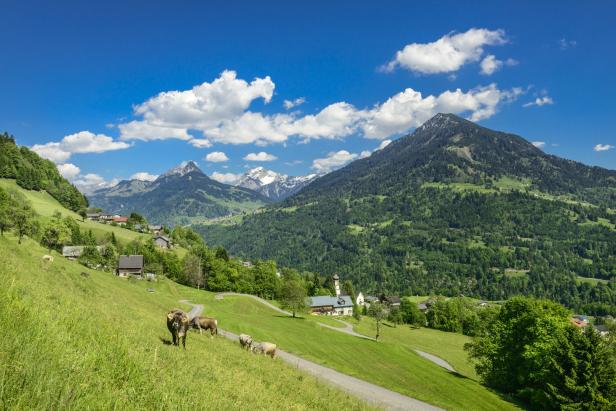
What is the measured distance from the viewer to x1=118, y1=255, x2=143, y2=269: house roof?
12031cm

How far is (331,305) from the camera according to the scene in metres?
158

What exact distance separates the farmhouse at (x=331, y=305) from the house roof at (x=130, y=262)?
2716 inches

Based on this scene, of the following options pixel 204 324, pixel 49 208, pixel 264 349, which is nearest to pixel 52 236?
pixel 49 208

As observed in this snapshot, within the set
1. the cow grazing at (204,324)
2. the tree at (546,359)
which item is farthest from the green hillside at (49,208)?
the tree at (546,359)

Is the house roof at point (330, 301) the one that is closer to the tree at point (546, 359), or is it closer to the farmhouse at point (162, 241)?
the farmhouse at point (162, 241)

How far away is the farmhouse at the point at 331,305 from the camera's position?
507 ft

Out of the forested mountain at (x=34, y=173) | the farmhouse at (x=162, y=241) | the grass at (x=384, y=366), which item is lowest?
the grass at (x=384, y=366)

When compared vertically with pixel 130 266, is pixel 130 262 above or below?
above

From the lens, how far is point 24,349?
6309 millimetres

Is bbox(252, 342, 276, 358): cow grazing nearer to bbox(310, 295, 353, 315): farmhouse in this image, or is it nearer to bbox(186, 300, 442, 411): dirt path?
bbox(186, 300, 442, 411): dirt path

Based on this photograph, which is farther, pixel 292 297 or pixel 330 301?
pixel 330 301

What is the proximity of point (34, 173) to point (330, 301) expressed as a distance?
150 meters

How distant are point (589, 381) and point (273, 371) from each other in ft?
130

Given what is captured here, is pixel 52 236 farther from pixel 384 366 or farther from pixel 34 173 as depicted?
pixel 34 173
